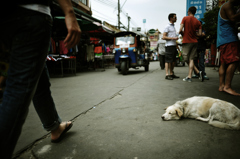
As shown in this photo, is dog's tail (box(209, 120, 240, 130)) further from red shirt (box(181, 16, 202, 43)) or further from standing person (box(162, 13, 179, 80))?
standing person (box(162, 13, 179, 80))

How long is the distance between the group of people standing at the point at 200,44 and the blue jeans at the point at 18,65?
11.9 feet

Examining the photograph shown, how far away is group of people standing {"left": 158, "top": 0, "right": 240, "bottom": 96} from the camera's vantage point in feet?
11.4

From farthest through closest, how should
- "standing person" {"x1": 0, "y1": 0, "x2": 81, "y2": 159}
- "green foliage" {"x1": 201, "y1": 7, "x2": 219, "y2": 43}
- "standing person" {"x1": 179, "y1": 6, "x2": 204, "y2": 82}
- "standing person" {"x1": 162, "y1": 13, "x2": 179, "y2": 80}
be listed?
1. "green foliage" {"x1": 201, "y1": 7, "x2": 219, "y2": 43}
2. "standing person" {"x1": 162, "y1": 13, "x2": 179, "y2": 80}
3. "standing person" {"x1": 179, "y1": 6, "x2": 204, "y2": 82}
4. "standing person" {"x1": 0, "y1": 0, "x2": 81, "y2": 159}

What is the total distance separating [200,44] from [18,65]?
613cm

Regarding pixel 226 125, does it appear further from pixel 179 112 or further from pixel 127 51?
pixel 127 51

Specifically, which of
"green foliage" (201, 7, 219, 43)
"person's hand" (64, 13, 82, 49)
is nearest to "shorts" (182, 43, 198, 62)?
"person's hand" (64, 13, 82, 49)

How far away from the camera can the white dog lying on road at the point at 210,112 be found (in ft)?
6.50

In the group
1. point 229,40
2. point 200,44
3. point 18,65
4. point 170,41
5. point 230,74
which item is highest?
point 170,41

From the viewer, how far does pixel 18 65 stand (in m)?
0.97

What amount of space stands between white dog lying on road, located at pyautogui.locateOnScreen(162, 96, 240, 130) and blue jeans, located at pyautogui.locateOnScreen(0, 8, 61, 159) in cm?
179

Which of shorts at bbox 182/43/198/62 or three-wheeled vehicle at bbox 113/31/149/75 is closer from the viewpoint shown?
shorts at bbox 182/43/198/62

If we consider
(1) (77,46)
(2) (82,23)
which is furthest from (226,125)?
(1) (77,46)

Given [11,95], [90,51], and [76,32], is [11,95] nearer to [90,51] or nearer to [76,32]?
[76,32]

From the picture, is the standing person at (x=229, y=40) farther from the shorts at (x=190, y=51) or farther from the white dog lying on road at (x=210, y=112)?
the shorts at (x=190, y=51)
